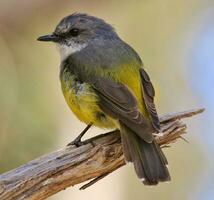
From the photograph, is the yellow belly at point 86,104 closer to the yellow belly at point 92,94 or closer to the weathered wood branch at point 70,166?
the yellow belly at point 92,94

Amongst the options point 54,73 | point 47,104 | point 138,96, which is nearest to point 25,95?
point 47,104

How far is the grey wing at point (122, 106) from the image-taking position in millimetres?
6172

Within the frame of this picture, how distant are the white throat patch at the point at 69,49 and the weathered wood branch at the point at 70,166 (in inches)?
35.5

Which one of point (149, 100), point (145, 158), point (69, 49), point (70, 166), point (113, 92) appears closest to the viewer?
point (70, 166)

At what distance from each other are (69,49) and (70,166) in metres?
1.41

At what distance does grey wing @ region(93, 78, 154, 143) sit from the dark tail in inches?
4.7

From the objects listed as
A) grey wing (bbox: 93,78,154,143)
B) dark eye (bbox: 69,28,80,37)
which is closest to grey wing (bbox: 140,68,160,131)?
grey wing (bbox: 93,78,154,143)

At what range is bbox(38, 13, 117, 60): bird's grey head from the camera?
7.12 metres

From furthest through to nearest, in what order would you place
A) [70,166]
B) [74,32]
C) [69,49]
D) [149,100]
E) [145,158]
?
[74,32] → [69,49] → [149,100] → [145,158] → [70,166]

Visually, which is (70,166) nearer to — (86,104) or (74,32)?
(86,104)

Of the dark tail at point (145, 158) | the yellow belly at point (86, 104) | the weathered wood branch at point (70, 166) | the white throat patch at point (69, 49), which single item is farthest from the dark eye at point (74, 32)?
the dark tail at point (145, 158)

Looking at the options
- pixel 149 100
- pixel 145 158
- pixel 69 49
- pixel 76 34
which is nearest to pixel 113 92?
pixel 149 100

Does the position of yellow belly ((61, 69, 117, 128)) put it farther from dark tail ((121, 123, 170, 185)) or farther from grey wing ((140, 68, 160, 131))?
grey wing ((140, 68, 160, 131))

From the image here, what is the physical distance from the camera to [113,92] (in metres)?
6.36
